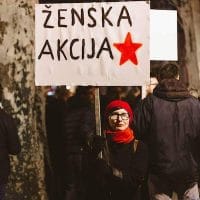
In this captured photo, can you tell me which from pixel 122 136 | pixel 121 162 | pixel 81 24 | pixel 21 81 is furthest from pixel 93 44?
pixel 121 162

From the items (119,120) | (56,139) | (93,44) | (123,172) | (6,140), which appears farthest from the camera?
(56,139)

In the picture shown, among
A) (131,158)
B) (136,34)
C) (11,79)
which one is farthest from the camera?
(11,79)

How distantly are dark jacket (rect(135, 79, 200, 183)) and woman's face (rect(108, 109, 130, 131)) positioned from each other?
0.13m

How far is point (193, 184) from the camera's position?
22.7 ft

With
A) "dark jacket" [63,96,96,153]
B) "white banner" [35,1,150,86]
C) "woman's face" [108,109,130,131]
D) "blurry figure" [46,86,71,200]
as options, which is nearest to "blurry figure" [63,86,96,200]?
"dark jacket" [63,96,96,153]

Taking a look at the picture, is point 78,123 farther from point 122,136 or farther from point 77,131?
point 122,136

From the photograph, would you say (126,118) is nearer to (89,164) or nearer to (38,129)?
(89,164)

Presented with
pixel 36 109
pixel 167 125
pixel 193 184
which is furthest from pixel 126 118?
pixel 36 109

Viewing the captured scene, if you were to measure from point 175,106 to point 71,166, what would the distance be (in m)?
2.30

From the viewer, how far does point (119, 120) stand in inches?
269

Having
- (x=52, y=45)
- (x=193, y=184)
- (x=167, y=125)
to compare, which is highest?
(x=52, y=45)

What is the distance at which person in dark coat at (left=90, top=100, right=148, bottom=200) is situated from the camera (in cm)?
668

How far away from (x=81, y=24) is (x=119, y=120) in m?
1.34

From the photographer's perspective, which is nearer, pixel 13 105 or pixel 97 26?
pixel 97 26
